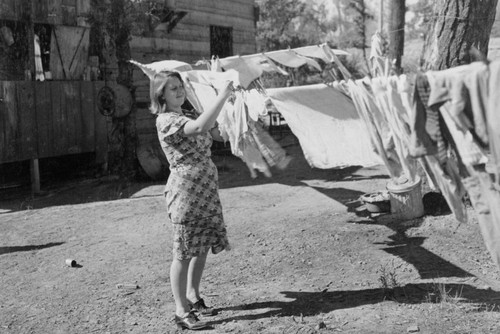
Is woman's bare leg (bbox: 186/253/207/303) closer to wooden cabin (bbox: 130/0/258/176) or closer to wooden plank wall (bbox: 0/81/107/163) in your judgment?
wooden cabin (bbox: 130/0/258/176)

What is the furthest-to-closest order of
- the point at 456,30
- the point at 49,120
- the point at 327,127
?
the point at 49,120 < the point at 456,30 < the point at 327,127

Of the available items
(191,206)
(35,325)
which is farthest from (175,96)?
(35,325)

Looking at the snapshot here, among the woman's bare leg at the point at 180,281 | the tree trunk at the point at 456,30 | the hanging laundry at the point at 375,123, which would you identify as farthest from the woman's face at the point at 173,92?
the tree trunk at the point at 456,30

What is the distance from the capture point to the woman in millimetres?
4039

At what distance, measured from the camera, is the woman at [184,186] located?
4039 mm

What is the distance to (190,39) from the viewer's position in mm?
15008

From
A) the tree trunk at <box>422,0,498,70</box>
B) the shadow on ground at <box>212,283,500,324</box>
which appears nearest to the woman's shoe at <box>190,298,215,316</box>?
the shadow on ground at <box>212,283,500,324</box>

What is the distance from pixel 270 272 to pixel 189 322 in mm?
1338

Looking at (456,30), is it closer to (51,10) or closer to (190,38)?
(51,10)

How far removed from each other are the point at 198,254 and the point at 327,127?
1.69 metres

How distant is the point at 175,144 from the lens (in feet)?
13.3

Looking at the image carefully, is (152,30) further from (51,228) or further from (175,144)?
(175,144)

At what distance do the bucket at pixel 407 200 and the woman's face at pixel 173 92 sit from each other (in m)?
3.14

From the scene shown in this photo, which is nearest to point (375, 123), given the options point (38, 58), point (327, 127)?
point (327, 127)
